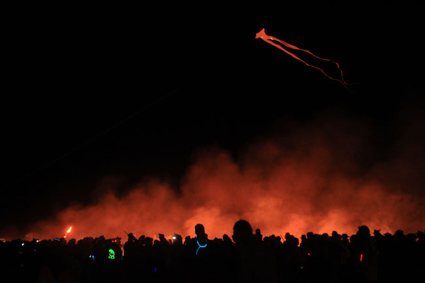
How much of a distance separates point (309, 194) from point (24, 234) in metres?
17.9

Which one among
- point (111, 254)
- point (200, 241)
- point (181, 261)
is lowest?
point (181, 261)

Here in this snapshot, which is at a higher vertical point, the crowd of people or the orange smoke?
the orange smoke

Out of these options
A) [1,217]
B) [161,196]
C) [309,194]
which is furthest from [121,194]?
[309,194]

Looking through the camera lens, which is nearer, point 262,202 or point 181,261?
point 181,261

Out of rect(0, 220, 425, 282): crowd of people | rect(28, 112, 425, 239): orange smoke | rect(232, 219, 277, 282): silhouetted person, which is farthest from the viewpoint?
rect(28, 112, 425, 239): orange smoke

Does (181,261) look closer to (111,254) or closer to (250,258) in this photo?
(111,254)

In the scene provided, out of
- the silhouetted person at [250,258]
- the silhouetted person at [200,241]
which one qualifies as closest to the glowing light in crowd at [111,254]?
the silhouetted person at [200,241]

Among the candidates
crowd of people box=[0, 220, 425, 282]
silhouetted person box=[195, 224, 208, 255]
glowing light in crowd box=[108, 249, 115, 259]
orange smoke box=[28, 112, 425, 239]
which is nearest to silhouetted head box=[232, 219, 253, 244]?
silhouetted person box=[195, 224, 208, 255]

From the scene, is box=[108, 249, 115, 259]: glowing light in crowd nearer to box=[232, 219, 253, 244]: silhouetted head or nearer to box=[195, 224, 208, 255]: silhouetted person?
box=[195, 224, 208, 255]: silhouetted person

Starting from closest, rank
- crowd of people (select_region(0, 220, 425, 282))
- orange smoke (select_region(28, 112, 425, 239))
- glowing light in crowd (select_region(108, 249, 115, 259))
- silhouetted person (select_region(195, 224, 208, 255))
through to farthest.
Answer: silhouetted person (select_region(195, 224, 208, 255)), crowd of people (select_region(0, 220, 425, 282)), glowing light in crowd (select_region(108, 249, 115, 259)), orange smoke (select_region(28, 112, 425, 239))

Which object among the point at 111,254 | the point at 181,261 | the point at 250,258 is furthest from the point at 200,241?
the point at 111,254

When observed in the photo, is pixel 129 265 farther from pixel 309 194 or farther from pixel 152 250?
pixel 309 194

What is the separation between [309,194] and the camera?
1781 cm

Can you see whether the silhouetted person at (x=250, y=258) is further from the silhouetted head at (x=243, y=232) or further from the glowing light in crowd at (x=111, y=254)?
the glowing light in crowd at (x=111, y=254)
